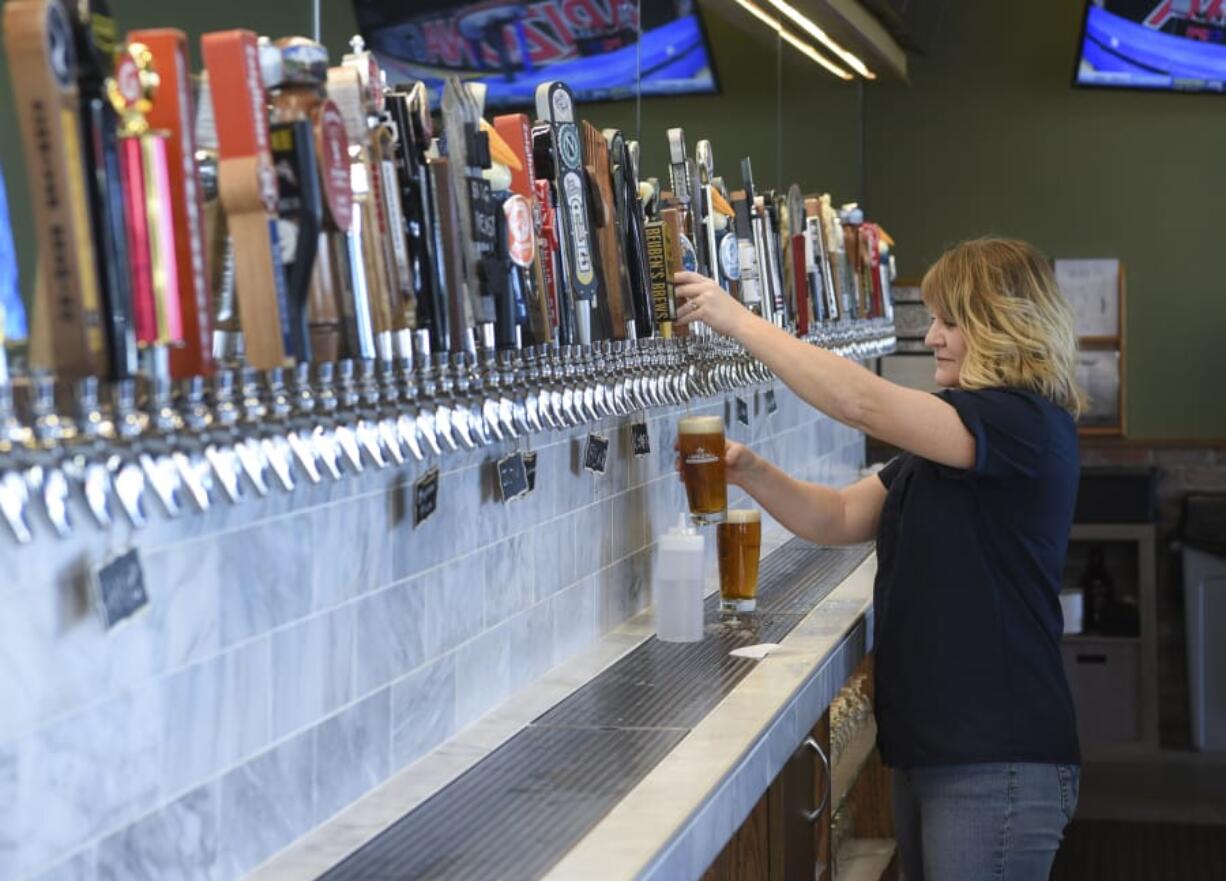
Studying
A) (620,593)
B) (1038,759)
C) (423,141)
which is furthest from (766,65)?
(423,141)

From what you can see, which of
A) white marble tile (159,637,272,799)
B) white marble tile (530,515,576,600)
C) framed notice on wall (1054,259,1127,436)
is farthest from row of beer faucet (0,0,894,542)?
framed notice on wall (1054,259,1127,436)

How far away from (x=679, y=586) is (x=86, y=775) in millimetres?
1889

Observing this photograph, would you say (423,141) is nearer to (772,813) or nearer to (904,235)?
(772,813)

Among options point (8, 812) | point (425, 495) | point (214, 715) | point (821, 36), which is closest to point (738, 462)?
point (425, 495)

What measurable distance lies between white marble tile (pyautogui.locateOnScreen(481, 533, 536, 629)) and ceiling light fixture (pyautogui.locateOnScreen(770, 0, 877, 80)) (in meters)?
2.39

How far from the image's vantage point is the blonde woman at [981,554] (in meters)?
3.14

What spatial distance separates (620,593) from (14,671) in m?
2.17

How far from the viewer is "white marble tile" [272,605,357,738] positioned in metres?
2.12

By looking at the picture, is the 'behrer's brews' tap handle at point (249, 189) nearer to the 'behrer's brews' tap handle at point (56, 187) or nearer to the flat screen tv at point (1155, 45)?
the 'behrer's brews' tap handle at point (56, 187)

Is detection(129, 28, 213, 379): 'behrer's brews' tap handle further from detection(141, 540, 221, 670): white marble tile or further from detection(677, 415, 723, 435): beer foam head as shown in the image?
detection(677, 415, 723, 435): beer foam head

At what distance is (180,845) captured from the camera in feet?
6.20

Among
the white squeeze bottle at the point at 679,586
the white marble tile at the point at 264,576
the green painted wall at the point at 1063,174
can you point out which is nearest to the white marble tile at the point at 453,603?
the white marble tile at the point at 264,576

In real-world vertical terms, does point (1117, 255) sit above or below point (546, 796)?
above

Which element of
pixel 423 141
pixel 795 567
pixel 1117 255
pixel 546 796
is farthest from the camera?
pixel 1117 255
